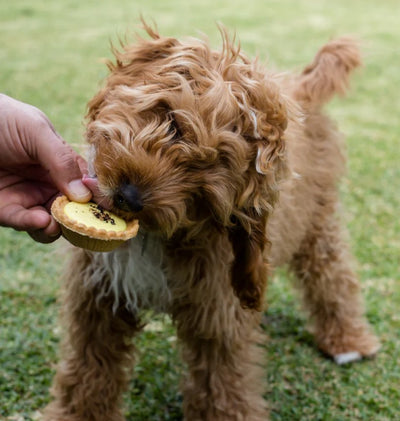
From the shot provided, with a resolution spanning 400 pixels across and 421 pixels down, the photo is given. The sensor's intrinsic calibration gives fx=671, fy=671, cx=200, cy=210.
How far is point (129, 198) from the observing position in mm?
2143

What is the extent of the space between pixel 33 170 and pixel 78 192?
0.54 meters

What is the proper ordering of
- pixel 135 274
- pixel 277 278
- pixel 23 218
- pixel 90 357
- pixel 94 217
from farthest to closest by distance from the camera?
1. pixel 277 278
2. pixel 90 357
3. pixel 135 274
4. pixel 23 218
5. pixel 94 217

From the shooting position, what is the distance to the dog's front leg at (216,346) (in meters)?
2.78

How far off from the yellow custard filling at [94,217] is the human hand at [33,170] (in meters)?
0.06

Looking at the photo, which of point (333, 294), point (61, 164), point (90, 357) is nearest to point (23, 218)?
point (61, 164)

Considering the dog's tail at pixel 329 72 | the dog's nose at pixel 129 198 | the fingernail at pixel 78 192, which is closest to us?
the dog's nose at pixel 129 198

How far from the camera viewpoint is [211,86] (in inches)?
89.9

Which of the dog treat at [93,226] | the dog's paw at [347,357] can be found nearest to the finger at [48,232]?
the dog treat at [93,226]

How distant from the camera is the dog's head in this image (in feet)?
7.14

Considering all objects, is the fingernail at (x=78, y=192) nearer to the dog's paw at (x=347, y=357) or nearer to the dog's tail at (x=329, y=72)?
the dog's tail at (x=329, y=72)

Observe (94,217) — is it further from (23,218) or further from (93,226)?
(23,218)

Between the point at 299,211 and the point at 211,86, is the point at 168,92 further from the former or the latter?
the point at 299,211

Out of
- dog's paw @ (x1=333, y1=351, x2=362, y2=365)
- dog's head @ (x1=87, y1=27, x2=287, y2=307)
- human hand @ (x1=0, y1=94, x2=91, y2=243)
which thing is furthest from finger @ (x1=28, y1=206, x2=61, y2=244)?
dog's paw @ (x1=333, y1=351, x2=362, y2=365)

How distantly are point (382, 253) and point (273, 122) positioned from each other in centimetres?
315
